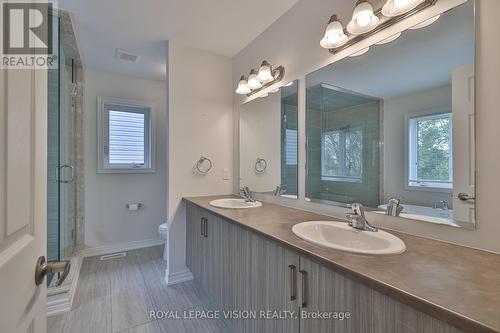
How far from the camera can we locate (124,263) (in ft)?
8.88

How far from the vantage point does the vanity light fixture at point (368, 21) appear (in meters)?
1.12

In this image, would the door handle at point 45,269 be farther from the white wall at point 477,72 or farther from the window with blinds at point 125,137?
the window with blinds at point 125,137

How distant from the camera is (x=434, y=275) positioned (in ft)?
2.36

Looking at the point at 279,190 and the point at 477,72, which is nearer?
the point at 477,72

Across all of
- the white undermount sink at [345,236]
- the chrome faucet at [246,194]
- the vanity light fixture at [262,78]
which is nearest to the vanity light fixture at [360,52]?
the vanity light fixture at [262,78]

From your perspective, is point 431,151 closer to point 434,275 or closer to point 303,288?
point 434,275

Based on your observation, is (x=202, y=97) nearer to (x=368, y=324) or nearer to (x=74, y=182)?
(x=74, y=182)

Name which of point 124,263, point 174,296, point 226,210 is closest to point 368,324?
point 226,210

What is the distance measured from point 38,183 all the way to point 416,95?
5.13ft

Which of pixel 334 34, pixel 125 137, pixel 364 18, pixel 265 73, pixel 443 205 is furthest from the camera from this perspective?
pixel 125 137

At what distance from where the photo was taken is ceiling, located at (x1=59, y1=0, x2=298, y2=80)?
1815 mm

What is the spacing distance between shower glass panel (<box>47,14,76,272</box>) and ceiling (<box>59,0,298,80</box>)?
0.27 m

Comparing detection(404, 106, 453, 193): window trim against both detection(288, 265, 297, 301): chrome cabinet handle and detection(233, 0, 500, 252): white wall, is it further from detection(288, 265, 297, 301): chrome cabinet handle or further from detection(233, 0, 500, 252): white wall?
detection(288, 265, 297, 301): chrome cabinet handle

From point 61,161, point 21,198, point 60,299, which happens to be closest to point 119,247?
point 60,299
